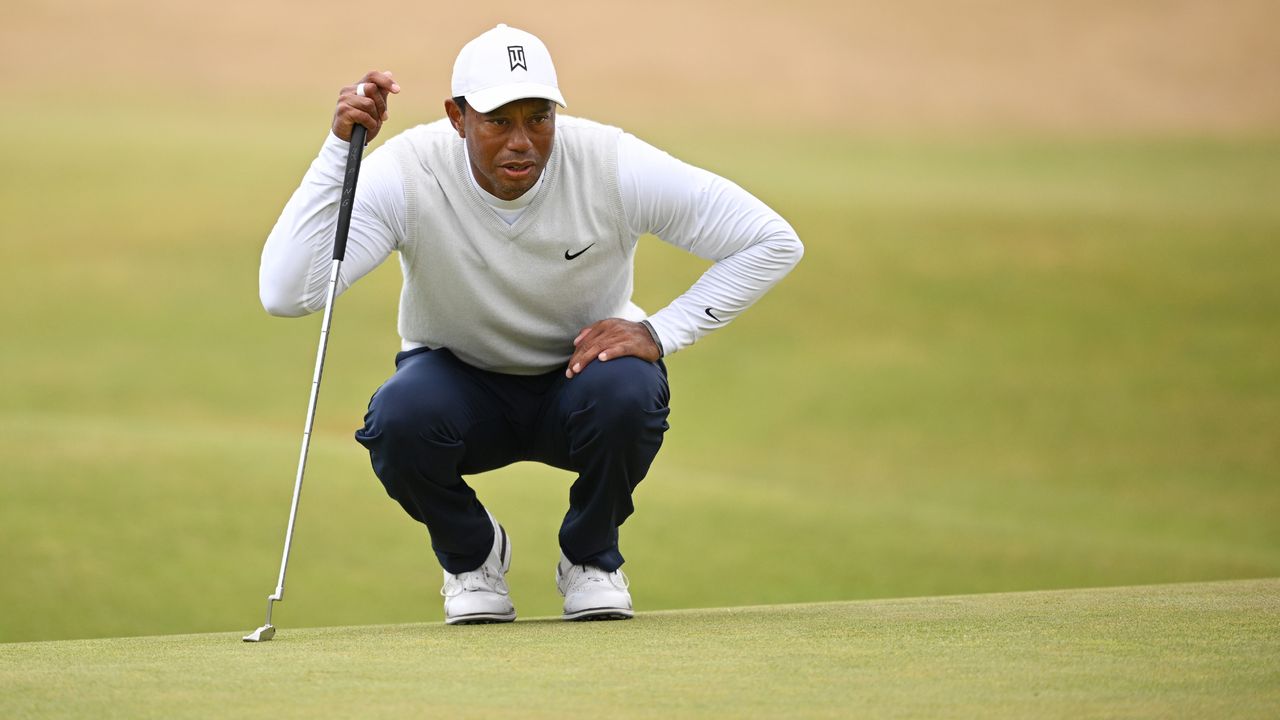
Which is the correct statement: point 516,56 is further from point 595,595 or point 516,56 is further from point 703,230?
point 595,595

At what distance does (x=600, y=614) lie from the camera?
9.54 feet

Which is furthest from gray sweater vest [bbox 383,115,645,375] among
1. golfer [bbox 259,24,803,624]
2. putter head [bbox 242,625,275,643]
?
putter head [bbox 242,625,275,643]

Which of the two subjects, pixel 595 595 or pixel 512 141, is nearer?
pixel 512 141

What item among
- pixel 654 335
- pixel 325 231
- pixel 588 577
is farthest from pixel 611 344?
pixel 325 231

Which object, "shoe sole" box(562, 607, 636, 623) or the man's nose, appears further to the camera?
"shoe sole" box(562, 607, 636, 623)

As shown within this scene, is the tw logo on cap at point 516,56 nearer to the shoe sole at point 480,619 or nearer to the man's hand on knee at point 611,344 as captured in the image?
the man's hand on knee at point 611,344

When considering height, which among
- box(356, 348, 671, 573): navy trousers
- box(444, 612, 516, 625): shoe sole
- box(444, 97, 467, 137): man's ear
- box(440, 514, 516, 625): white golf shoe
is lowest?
box(444, 612, 516, 625): shoe sole

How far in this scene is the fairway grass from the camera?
186cm

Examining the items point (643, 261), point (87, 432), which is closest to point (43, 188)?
point (643, 261)

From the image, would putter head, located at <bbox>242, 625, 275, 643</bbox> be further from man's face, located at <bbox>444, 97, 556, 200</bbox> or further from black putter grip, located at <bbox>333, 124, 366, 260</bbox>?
man's face, located at <bbox>444, 97, 556, 200</bbox>

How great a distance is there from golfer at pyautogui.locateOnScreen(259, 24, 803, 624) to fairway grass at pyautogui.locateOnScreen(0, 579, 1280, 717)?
25 cm

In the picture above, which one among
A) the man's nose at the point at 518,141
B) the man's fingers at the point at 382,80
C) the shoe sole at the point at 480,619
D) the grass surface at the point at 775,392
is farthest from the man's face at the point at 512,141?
the grass surface at the point at 775,392

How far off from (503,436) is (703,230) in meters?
0.55

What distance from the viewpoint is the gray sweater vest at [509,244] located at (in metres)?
2.85
